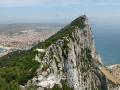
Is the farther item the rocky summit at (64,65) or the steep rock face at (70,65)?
the steep rock face at (70,65)

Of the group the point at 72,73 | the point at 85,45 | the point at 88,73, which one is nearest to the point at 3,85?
the point at 72,73

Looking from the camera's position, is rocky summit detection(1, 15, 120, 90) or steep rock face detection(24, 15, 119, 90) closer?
rocky summit detection(1, 15, 120, 90)

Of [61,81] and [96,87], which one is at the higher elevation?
[61,81]

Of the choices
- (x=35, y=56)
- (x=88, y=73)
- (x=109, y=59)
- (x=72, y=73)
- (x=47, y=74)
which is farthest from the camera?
(x=109, y=59)

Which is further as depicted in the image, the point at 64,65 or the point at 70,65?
the point at 70,65

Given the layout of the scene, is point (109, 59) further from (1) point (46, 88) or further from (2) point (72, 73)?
(1) point (46, 88)

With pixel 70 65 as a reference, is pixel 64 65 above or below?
above
